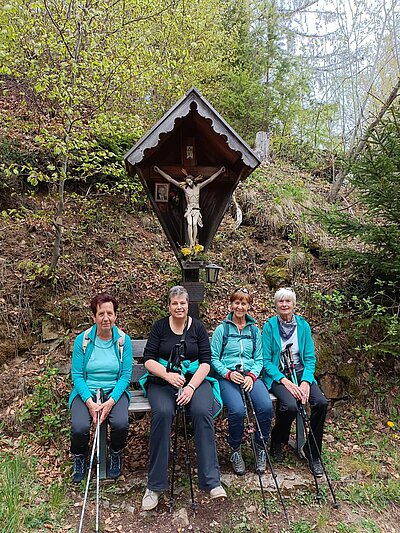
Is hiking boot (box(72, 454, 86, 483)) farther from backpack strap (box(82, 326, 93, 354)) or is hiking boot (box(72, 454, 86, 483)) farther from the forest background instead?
backpack strap (box(82, 326, 93, 354))

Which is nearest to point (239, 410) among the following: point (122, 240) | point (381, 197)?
point (381, 197)

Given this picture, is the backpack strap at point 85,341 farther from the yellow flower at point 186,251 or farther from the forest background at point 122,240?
the yellow flower at point 186,251

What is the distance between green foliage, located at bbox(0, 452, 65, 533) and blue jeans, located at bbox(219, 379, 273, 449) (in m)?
1.49

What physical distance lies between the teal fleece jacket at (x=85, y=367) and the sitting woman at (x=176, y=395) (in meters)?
0.19

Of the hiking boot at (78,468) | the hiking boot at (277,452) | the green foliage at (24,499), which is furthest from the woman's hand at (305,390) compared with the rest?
the green foliage at (24,499)

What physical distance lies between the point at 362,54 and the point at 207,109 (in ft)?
32.2

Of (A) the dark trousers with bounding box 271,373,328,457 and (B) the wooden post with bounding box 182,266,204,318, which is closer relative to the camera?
(A) the dark trousers with bounding box 271,373,328,457

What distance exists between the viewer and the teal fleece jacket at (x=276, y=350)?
3.83 meters

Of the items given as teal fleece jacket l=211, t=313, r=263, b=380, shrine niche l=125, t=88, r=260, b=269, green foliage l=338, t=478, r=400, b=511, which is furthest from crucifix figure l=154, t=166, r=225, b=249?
green foliage l=338, t=478, r=400, b=511

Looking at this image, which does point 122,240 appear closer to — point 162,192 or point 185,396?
point 162,192

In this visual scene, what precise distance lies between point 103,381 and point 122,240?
3385 millimetres

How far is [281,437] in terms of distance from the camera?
12.3ft

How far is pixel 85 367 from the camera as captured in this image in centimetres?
351

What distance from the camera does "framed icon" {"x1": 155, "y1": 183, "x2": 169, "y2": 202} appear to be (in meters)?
4.66
